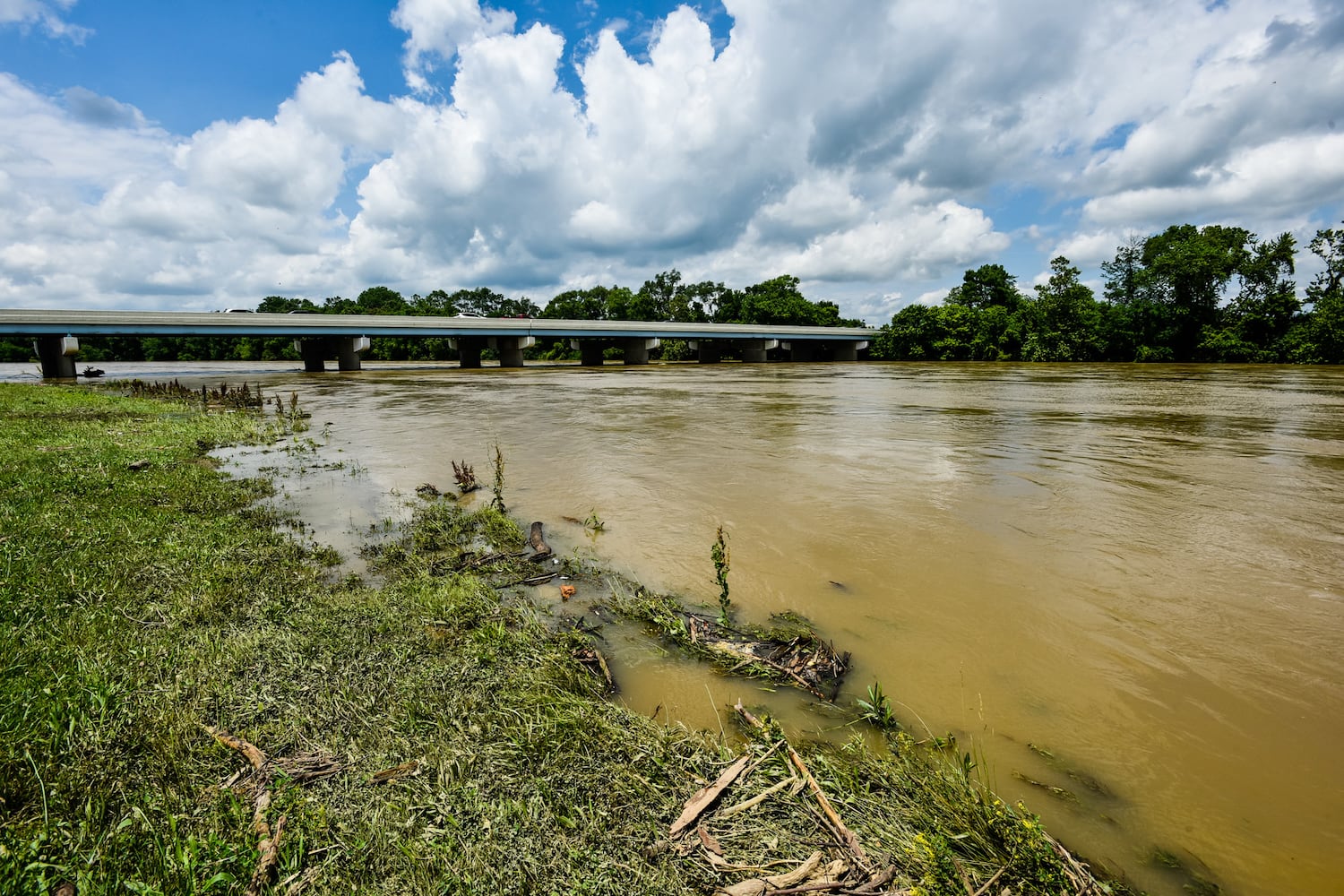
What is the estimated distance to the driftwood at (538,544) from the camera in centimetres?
626

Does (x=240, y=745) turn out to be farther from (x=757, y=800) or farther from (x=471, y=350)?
(x=471, y=350)

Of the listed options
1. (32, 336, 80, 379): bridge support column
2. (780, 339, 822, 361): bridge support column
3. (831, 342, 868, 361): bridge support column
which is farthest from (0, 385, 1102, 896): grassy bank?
(831, 342, 868, 361): bridge support column

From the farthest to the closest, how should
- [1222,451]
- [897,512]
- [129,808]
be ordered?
[1222,451] < [897,512] < [129,808]

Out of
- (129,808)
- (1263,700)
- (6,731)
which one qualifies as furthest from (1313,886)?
(6,731)

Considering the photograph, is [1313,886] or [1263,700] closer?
[1313,886]

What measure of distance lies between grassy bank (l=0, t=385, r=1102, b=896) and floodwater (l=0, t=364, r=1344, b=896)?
0.62 meters

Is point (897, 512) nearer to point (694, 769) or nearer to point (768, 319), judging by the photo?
point (694, 769)

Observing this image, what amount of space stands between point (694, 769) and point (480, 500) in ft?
21.3

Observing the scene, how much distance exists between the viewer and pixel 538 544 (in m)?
6.61

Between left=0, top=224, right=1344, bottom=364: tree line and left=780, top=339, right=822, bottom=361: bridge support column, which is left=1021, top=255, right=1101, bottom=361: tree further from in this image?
left=780, top=339, right=822, bottom=361: bridge support column

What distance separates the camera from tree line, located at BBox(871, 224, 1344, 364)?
47.9 metres

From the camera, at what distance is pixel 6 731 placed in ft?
9.26

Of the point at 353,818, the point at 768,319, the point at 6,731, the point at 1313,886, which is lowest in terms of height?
the point at 1313,886

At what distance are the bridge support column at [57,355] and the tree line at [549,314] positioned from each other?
174 ft
